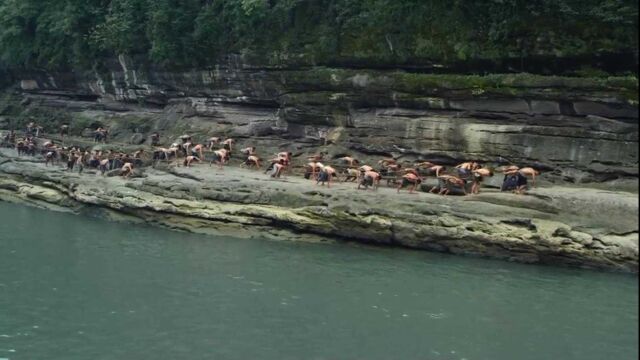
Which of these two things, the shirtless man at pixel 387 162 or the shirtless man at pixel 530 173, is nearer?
the shirtless man at pixel 530 173

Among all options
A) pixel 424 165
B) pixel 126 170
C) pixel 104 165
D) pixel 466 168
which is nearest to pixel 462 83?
pixel 424 165

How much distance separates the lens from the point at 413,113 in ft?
102

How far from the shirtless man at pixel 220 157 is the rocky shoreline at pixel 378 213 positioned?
105cm

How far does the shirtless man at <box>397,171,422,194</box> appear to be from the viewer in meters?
27.8

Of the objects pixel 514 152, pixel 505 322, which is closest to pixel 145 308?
pixel 505 322

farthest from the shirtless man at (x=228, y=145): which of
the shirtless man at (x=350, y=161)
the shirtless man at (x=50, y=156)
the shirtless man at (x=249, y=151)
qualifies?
the shirtless man at (x=50, y=156)

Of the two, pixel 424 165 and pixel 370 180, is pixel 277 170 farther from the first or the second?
pixel 424 165

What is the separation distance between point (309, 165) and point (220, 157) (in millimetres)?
5577

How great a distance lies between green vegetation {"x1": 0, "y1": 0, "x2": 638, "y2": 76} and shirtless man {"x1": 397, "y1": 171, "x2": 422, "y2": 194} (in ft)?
20.2

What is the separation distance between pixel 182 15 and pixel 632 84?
86.3 ft

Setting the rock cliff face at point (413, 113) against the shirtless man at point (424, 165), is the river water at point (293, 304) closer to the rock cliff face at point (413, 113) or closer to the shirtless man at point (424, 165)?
the shirtless man at point (424, 165)

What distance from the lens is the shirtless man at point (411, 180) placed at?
2784 centimetres

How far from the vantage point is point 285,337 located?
1570cm

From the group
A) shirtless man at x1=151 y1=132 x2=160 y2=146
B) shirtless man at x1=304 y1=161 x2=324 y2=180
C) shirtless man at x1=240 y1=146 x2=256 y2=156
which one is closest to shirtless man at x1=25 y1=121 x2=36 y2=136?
shirtless man at x1=151 y1=132 x2=160 y2=146
